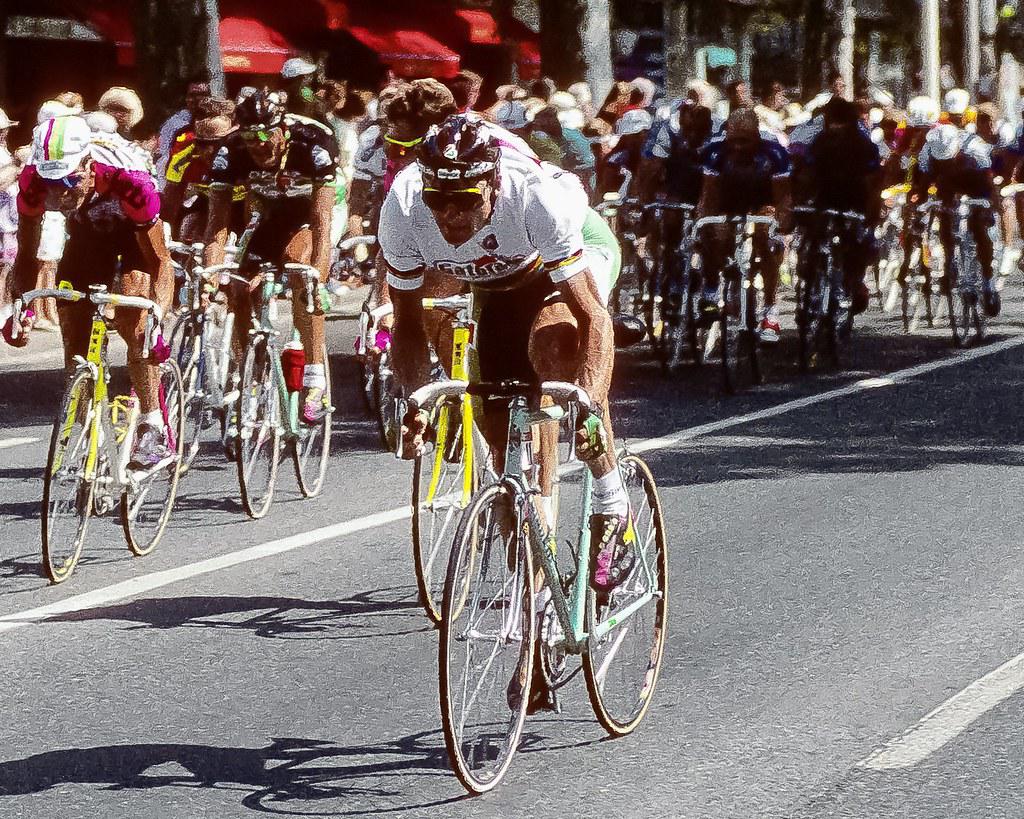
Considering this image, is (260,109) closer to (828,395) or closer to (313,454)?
(313,454)

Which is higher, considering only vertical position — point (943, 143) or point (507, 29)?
point (507, 29)

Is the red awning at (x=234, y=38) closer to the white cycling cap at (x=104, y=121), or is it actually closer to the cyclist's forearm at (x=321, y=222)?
the white cycling cap at (x=104, y=121)

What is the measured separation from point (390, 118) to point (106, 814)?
4567mm

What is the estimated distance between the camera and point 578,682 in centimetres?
685

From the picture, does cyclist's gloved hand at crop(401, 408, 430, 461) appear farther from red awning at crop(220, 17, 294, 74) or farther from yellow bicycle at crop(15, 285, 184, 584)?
red awning at crop(220, 17, 294, 74)

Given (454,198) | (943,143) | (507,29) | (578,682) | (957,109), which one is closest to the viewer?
(454,198)

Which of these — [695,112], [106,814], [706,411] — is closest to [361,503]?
[706,411]

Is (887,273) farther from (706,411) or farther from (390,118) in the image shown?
(390,118)

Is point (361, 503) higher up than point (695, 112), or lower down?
lower down

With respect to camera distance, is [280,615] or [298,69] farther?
[298,69]

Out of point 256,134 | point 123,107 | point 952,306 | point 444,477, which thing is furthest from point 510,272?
point 952,306

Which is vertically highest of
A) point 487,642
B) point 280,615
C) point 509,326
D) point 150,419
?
point 509,326

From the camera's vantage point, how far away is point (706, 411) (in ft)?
44.1

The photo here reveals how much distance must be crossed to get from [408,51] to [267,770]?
2822 cm
